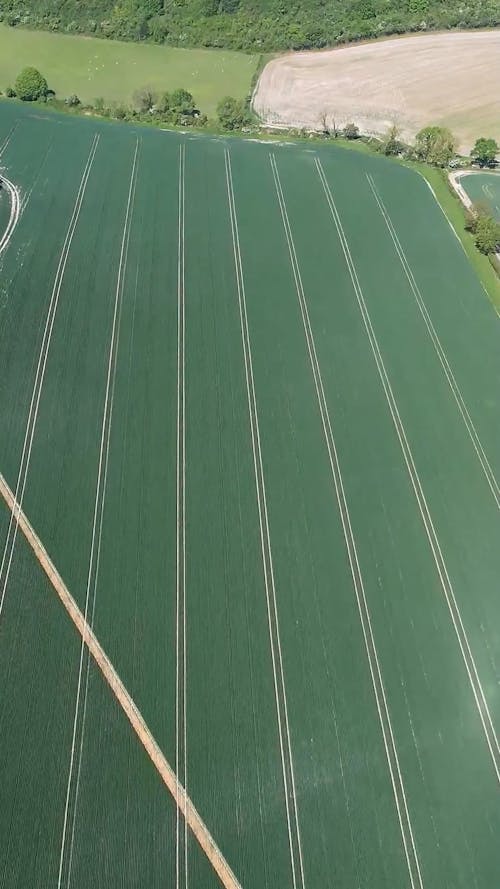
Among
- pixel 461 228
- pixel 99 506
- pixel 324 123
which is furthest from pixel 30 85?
pixel 99 506

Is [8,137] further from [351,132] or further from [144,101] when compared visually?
[351,132]

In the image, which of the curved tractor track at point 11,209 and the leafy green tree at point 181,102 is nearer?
the curved tractor track at point 11,209

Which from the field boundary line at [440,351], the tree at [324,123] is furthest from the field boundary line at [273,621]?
the tree at [324,123]


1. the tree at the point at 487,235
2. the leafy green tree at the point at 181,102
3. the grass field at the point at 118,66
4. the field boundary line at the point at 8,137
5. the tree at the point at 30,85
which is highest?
the grass field at the point at 118,66

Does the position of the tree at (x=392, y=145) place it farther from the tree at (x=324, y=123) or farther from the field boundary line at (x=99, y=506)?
the field boundary line at (x=99, y=506)

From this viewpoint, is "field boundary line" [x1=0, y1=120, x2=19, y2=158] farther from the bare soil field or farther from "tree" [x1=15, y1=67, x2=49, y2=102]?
the bare soil field

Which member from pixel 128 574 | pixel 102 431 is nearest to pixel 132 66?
pixel 102 431
